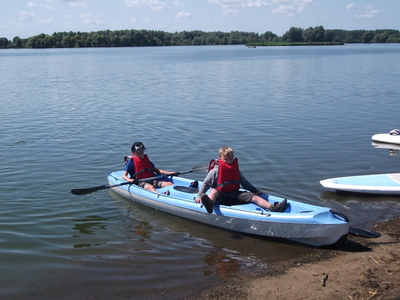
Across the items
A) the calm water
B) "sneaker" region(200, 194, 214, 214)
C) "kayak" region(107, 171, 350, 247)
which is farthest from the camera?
"sneaker" region(200, 194, 214, 214)

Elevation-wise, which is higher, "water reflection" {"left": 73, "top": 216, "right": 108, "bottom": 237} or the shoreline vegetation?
the shoreline vegetation

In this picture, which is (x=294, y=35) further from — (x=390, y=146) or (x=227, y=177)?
(x=227, y=177)

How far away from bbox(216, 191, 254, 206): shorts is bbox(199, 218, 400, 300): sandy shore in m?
1.49

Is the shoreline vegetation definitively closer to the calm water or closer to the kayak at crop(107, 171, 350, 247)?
the calm water

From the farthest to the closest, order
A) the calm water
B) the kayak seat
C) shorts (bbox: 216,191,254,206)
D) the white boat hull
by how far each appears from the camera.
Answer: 1. the white boat hull
2. the kayak seat
3. shorts (bbox: 216,191,254,206)
4. the calm water

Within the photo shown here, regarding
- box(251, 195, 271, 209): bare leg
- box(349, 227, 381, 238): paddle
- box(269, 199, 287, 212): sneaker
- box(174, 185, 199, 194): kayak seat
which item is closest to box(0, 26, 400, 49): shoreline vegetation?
box(174, 185, 199, 194): kayak seat

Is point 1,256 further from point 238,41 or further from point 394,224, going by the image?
point 238,41

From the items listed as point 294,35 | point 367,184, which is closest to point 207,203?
point 367,184

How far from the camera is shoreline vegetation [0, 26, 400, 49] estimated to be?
118 m

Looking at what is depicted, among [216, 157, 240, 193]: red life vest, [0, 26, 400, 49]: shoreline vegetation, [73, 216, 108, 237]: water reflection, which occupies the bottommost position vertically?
[73, 216, 108, 237]: water reflection

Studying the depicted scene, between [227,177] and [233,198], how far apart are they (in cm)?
41

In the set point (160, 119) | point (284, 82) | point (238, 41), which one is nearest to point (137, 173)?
point (160, 119)

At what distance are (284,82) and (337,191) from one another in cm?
2075

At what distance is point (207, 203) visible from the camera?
757cm
